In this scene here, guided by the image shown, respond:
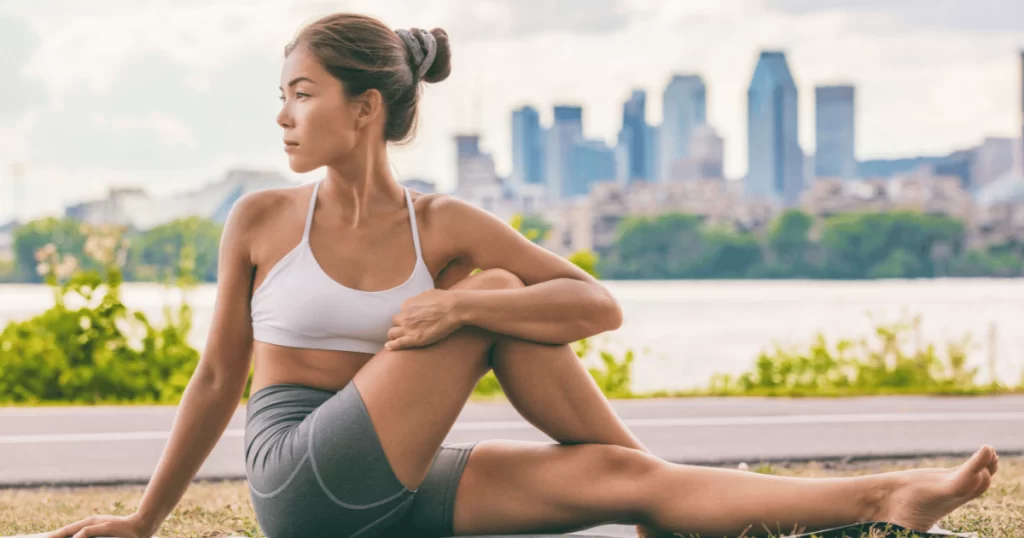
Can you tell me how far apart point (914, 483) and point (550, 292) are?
2.92 ft

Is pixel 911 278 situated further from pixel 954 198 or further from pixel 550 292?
pixel 550 292

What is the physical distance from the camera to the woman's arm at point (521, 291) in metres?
2.35

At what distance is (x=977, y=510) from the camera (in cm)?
333

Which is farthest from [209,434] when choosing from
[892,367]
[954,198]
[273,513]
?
[954,198]

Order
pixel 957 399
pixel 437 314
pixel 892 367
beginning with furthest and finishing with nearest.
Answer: pixel 892 367, pixel 957 399, pixel 437 314

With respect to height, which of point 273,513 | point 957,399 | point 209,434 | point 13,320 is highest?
point 209,434

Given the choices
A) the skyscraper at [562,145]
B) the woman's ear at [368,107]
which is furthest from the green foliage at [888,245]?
the woman's ear at [368,107]

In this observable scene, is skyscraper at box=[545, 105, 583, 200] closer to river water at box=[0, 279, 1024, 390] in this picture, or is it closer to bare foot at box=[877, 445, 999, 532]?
river water at box=[0, 279, 1024, 390]

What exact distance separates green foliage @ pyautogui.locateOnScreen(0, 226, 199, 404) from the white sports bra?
4871 millimetres

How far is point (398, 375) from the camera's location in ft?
7.61

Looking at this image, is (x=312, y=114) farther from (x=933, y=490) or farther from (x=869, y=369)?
(x=869, y=369)

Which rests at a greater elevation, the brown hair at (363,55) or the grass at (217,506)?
the brown hair at (363,55)

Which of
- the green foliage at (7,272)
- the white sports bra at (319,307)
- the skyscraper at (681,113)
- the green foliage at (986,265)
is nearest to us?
the white sports bra at (319,307)

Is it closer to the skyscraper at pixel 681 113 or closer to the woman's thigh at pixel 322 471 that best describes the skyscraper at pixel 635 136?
the skyscraper at pixel 681 113
